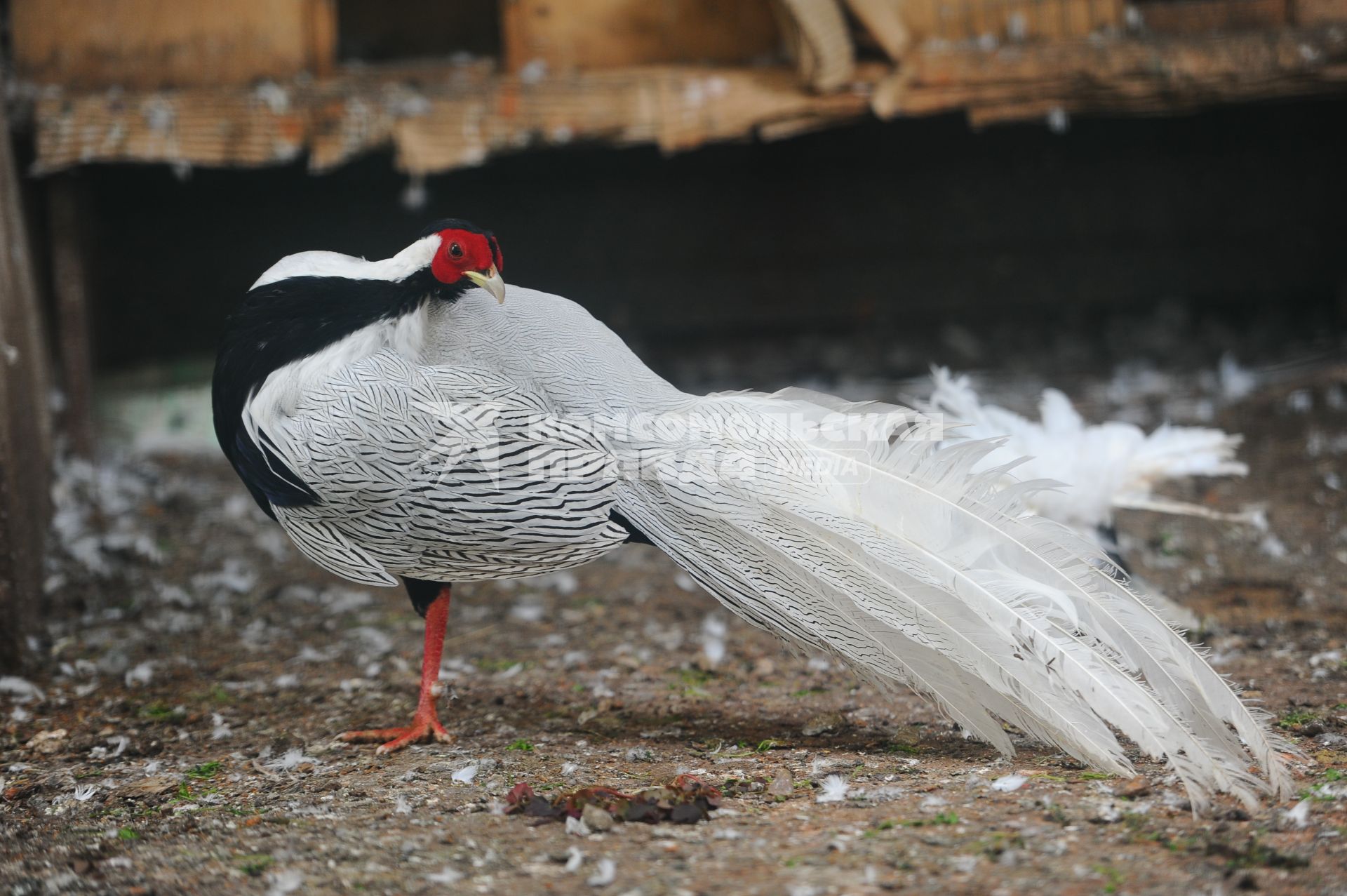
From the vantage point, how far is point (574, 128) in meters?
4.88

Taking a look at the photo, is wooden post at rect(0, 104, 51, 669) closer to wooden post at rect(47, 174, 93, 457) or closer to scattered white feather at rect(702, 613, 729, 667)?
wooden post at rect(47, 174, 93, 457)

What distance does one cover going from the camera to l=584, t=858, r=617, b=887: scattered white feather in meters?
2.10

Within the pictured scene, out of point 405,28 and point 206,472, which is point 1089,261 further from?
point 206,472

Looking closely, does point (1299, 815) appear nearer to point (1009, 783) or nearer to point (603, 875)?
point (1009, 783)

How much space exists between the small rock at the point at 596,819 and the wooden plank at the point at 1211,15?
14.1 ft

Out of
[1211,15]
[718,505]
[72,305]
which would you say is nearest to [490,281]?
[718,505]

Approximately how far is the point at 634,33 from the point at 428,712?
3.25 m

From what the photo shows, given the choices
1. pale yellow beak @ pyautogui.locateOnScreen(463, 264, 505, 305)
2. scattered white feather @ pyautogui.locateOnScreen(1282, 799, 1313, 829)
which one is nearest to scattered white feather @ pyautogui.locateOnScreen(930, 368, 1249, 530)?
scattered white feather @ pyautogui.locateOnScreen(1282, 799, 1313, 829)

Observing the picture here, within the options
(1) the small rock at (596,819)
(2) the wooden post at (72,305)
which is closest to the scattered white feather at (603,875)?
(1) the small rock at (596,819)

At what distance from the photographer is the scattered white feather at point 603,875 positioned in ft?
6.90

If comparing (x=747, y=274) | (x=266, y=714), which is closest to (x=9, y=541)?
(x=266, y=714)

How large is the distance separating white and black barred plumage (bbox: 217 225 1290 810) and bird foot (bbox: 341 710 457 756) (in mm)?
446

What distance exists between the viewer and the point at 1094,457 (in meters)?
3.59

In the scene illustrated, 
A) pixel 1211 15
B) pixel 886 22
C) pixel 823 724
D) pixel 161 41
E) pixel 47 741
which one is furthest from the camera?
pixel 1211 15
